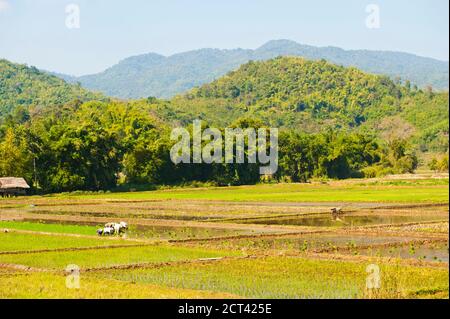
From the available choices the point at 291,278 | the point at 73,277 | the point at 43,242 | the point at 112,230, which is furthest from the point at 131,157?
the point at 291,278

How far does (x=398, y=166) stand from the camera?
285 feet

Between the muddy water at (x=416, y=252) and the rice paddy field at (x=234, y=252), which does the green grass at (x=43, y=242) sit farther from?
the muddy water at (x=416, y=252)

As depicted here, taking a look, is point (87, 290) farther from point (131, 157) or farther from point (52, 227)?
point (131, 157)

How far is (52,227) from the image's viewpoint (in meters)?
31.8

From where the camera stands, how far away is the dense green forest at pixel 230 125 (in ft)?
207

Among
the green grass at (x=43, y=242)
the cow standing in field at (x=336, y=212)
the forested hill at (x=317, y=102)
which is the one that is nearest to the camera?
the green grass at (x=43, y=242)

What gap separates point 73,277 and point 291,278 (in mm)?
5661

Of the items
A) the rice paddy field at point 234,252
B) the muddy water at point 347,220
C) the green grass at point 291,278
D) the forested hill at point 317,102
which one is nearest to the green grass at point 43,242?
the rice paddy field at point 234,252

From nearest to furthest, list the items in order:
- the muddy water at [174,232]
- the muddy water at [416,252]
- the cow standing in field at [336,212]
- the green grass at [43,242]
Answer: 1. the muddy water at [416,252]
2. the green grass at [43,242]
3. the muddy water at [174,232]
4. the cow standing in field at [336,212]

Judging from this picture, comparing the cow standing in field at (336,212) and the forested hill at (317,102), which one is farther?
the forested hill at (317,102)

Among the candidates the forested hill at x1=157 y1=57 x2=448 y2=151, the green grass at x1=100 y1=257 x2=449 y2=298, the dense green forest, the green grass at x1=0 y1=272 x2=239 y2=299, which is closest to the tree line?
the dense green forest

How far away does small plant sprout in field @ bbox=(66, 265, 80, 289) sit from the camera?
52.3 ft

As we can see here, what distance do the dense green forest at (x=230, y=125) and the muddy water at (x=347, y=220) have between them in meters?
32.7

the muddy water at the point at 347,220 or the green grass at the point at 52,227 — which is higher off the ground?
the muddy water at the point at 347,220
